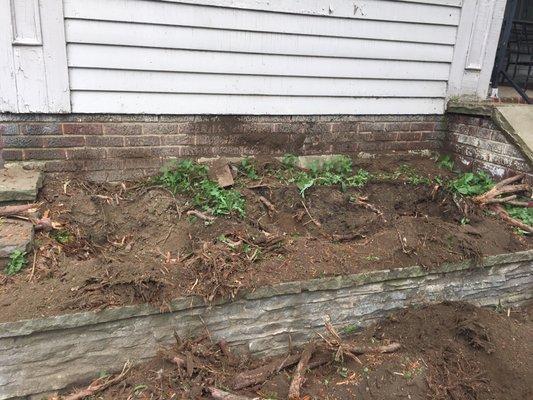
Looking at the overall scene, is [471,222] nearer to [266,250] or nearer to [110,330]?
[266,250]

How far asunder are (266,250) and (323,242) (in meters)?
0.48

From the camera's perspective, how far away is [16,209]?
3078mm

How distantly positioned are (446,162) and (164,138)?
2926 mm

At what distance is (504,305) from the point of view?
3754 mm

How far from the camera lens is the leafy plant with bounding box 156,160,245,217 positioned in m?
3.44

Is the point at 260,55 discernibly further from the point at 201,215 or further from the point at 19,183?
the point at 19,183

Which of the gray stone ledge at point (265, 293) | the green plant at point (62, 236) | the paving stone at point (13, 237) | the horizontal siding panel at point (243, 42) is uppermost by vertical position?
the horizontal siding panel at point (243, 42)

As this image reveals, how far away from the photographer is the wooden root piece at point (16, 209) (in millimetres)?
3035

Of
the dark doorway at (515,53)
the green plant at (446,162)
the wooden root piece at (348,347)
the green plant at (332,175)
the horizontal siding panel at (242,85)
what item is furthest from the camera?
the dark doorway at (515,53)

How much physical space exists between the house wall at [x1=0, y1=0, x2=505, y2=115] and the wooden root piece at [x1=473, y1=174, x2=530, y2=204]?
3.44 ft

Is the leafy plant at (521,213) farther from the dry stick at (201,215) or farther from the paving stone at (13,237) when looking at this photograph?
the paving stone at (13,237)

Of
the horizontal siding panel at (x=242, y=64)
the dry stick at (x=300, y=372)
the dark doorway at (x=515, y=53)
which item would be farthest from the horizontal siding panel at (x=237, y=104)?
the dry stick at (x=300, y=372)

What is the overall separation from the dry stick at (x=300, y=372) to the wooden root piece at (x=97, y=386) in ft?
3.22

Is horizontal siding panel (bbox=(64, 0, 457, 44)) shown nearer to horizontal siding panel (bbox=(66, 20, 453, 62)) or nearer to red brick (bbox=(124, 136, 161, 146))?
horizontal siding panel (bbox=(66, 20, 453, 62))
